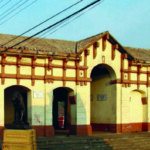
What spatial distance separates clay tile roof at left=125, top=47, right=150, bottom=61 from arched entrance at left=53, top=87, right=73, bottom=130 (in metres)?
6.62

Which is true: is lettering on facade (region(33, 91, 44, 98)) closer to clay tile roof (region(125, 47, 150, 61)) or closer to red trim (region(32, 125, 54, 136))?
red trim (region(32, 125, 54, 136))

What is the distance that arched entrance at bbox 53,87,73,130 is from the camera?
85.0 ft

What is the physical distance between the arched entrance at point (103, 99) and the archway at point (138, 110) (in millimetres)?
1977

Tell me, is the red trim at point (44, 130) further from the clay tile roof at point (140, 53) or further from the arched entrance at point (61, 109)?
the clay tile roof at point (140, 53)

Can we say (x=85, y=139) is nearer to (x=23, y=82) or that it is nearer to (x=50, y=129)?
(x=50, y=129)

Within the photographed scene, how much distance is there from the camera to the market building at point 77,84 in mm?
21984

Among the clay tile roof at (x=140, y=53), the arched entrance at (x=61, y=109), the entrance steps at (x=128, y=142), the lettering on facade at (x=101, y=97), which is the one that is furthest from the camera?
the clay tile roof at (x=140, y=53)

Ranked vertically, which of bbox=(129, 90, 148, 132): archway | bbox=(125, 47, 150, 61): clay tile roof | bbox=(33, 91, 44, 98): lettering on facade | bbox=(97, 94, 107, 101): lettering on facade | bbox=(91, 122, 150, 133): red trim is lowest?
bbox=(91, 122, 150, 133): red trim

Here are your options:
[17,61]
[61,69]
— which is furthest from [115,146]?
[17,61]

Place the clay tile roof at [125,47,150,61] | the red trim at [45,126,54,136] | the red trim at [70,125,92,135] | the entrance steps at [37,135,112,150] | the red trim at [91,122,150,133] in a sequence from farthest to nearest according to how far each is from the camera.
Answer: the clay tile roof at [125,47,150,61]
the red trim at [91,122,150,133]
the red trim at [70,125,92,135]
the red trim at [45,126,54,136]
the entrance steps at [37,135,112,150]

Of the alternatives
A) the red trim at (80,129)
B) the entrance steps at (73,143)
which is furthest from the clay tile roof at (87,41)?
the entrance steps at (73,143)

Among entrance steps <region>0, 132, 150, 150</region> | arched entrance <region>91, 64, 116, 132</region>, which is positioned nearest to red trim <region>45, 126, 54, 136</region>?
entrance steps <region>0, 132, 150, 150</region>

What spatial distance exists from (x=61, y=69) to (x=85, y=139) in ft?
16.8

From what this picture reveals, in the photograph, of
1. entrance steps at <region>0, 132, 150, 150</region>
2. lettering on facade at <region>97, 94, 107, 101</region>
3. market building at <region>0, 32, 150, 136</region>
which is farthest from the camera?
lettering on facade at <region>97, 94, 107, 101</region>
